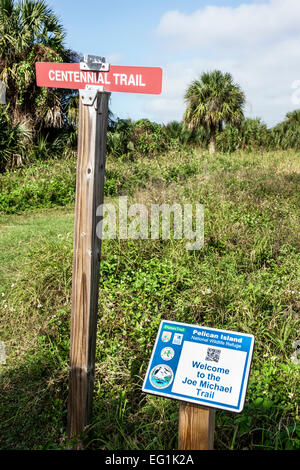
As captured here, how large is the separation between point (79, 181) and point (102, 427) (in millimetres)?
1563

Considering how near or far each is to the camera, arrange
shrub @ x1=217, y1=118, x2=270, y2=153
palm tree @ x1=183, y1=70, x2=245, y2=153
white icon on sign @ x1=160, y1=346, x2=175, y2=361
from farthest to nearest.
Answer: palm tree @ x1=183, y1=70, x2=245, y2=153 < shrub @ x1=217, y1=118, x2=270, y2=153 < white icon on sign @ x1=160, y1=346, x2=175, y2=361

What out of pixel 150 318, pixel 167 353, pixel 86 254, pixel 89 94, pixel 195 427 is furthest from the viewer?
pixel 150 318

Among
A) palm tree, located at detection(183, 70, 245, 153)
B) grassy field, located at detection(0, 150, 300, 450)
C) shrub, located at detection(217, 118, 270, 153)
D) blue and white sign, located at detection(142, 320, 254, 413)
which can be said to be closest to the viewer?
blue and white sign, located at detection(142, 320, 254, 413)

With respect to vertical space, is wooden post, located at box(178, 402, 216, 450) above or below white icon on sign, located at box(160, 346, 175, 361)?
below

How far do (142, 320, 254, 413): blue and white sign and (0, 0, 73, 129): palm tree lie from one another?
1130 centimetres

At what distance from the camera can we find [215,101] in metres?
21.1

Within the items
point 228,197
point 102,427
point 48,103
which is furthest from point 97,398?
point 48,103

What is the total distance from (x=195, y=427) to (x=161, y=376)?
0.89 ft

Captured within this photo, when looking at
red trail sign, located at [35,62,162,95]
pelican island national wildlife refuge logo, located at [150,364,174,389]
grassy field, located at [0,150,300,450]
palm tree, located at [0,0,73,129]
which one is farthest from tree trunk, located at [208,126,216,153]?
pelican island national wildlife refuge logo, located at [150,364,174,389]

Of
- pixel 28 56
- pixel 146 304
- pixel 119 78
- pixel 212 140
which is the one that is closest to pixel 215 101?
pixel 212 140

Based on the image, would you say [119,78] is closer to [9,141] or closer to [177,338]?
[177,338]

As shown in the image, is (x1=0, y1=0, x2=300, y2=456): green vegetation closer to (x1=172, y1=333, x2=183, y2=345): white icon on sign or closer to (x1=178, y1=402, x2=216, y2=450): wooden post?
(x1=178, y1=402, x2=216, y2=450): wooden post

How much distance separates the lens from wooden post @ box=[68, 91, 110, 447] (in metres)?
2.42
